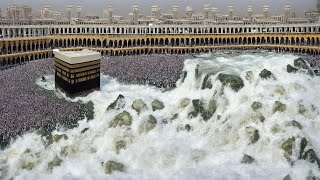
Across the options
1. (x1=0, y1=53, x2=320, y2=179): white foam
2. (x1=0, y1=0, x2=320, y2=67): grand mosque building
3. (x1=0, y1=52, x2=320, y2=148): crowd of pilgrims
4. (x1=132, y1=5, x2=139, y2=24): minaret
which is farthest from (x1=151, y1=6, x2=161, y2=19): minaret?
(x1=0, y1=53, x2=320, y2=179): white foam

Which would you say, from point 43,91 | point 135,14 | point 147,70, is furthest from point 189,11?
point 43,91

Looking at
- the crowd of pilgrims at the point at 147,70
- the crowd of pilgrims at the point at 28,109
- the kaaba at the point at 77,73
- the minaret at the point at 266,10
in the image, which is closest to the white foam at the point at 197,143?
the crowd of pilgrims at the point at 28,109

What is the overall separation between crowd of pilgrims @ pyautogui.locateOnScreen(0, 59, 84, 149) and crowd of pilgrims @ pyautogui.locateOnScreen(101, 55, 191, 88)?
8885 mm

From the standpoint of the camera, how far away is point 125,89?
4044 centimetres

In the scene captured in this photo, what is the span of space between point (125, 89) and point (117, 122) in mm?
9108

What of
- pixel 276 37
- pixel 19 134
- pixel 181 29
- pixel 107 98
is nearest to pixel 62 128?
pixel 19 134

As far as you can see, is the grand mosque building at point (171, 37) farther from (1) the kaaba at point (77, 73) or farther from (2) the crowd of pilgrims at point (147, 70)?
(1) the kaaba at point (77, 73)

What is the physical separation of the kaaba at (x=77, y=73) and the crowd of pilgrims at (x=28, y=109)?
4.76ft

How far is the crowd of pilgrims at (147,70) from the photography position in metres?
41.8

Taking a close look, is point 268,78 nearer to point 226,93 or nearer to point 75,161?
point 226,93

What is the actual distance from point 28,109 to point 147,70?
16.6 meters

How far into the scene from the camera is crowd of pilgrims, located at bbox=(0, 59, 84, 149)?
2967cm

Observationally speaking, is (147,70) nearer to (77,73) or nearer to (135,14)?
(77,73)

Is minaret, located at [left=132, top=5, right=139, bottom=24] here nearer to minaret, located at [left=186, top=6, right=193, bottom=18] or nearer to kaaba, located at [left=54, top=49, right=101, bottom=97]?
minaret, located at [left=186, top=6, right=193, bottom=18]
